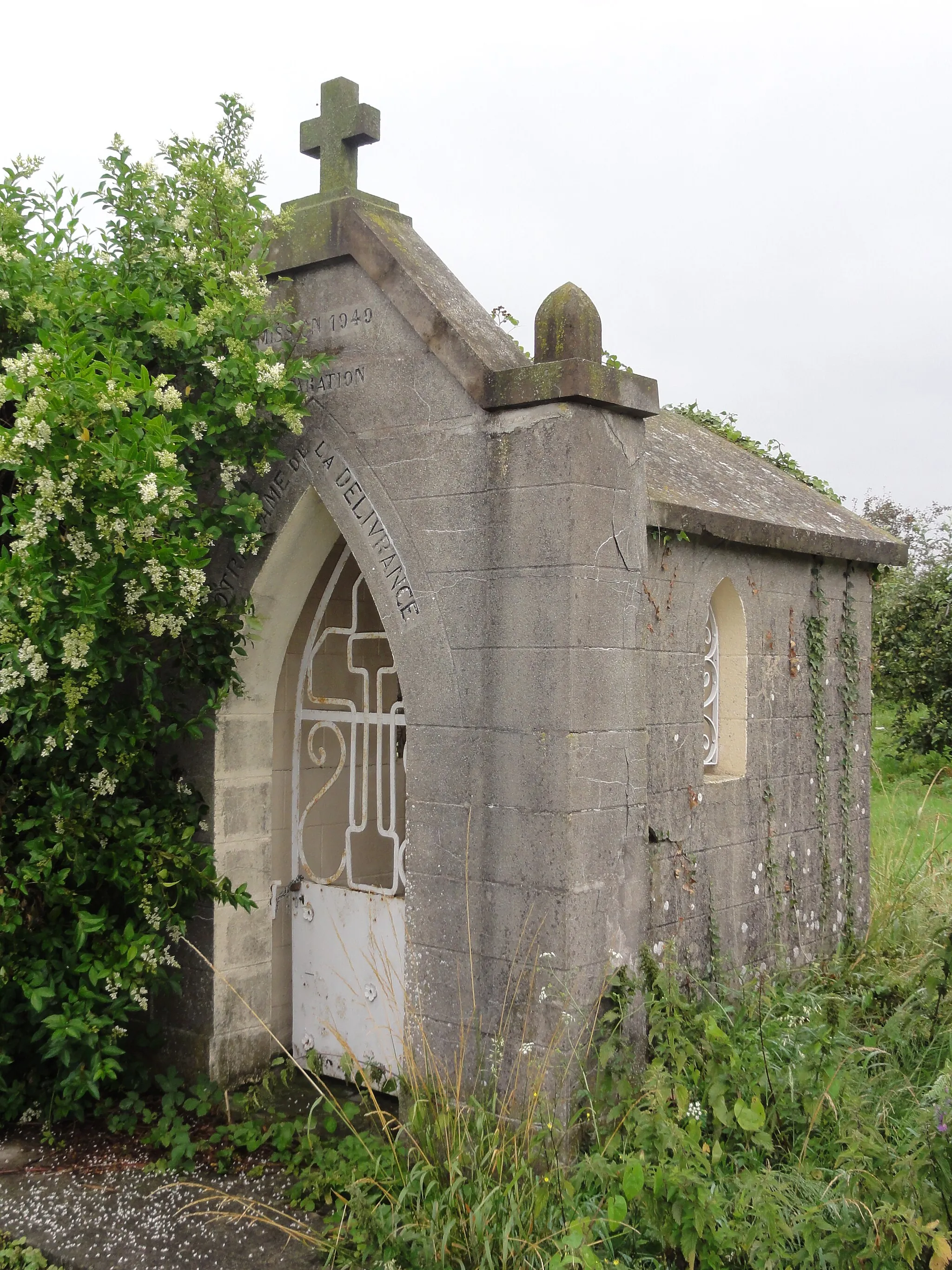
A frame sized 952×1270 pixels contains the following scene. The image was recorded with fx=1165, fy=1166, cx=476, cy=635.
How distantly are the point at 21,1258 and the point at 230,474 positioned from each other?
3212 millimetres

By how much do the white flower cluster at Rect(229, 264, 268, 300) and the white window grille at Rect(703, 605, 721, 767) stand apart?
2776mm

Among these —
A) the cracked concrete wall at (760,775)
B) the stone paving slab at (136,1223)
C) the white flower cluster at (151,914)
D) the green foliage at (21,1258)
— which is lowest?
the green foliage at (21,1258)

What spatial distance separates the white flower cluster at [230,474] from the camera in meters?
5.15

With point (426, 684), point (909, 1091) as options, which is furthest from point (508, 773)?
point (909, 1091)

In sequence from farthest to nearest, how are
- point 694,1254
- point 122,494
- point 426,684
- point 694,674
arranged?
point 694,674 < point 426,684 < point 122,494 < point 694,1254

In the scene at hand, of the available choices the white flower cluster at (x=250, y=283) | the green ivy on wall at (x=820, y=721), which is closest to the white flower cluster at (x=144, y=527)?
the white flower cluster at (x=250, y=283)

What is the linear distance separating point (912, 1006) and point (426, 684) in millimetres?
2966

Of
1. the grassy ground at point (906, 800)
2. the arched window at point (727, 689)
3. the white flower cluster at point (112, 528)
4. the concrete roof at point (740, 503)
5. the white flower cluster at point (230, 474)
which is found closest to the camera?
the white flower cluster at point (112, 528)

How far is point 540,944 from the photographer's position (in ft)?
14.6

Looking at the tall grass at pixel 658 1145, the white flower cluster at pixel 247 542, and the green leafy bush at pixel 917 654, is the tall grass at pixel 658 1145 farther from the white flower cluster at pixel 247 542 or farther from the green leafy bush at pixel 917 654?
the green leafy bush at pixel 917 654

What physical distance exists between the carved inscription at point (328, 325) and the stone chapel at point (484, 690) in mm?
12

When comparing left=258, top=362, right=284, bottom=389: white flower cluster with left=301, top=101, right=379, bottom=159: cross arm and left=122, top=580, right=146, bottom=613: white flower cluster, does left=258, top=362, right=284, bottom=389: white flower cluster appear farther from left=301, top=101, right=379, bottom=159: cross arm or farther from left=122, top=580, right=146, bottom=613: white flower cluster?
left=301, top=101, right=379, bottom=159: cross arm

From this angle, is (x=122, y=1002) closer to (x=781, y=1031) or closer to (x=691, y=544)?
(x=781, y=1031)

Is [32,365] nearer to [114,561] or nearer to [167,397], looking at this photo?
[167,397]
